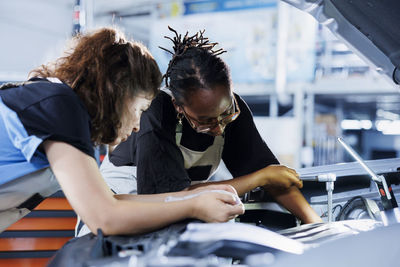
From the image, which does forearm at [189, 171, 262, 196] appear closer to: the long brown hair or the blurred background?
the long brown hair

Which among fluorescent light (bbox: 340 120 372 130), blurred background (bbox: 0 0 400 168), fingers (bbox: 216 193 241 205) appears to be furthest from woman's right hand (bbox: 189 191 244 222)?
fluorescent light (bbox: 340 120 372 130)

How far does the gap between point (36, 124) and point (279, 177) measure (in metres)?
0.81

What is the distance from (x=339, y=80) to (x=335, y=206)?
4.64 meters

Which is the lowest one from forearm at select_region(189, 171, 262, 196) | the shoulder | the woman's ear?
forearm at select_region(189, 171, 262, 196)

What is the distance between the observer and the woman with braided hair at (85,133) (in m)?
0.82

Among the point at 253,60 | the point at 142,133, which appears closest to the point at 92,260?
the point at 142,133

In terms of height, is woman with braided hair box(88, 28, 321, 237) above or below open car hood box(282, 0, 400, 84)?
below

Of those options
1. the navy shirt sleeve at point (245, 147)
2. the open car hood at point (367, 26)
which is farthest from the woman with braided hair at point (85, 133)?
the open car hood at point (367, 26)

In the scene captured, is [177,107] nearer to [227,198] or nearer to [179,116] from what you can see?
[179,116]

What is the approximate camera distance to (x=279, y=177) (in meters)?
1.38

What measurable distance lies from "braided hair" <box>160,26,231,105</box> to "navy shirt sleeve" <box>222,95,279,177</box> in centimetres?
23

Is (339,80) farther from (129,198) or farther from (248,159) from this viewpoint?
(129,198)

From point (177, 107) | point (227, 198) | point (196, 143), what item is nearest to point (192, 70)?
point (177, 107)

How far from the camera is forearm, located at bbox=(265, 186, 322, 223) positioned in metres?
1.37
